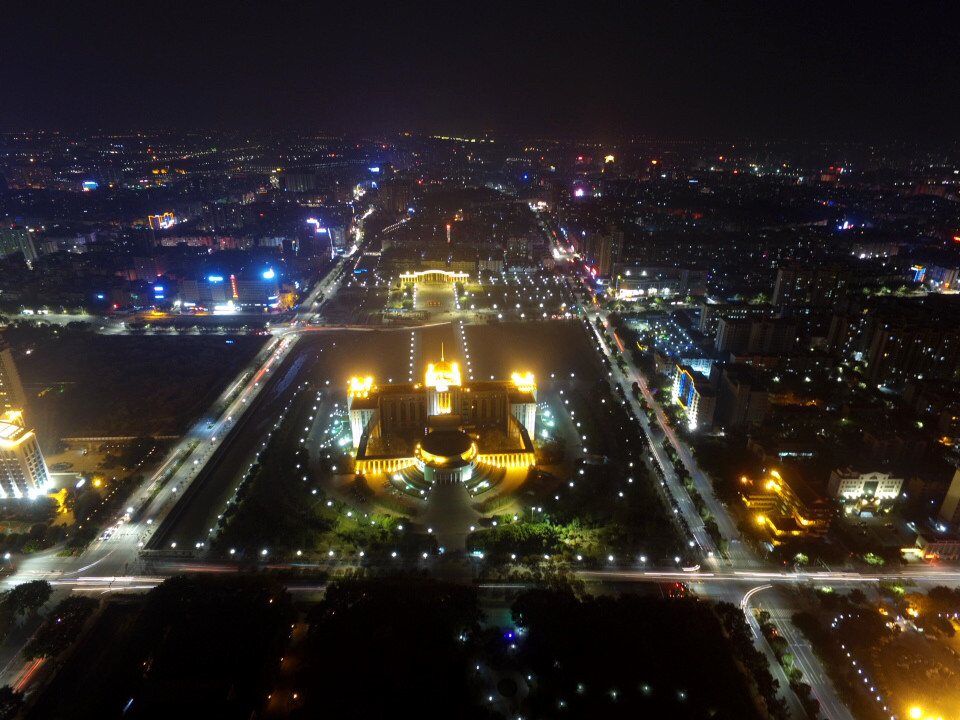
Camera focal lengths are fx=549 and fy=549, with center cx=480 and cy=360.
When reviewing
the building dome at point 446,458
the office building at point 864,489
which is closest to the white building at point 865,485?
the office building at point 864,489

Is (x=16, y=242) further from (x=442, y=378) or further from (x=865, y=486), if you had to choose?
(x=865, y=486)

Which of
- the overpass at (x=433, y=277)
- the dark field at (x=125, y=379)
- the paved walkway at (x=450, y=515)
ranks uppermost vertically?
the overpass at (x=433, y=277)

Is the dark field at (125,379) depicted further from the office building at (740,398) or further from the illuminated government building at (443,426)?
the office building at (740,398)

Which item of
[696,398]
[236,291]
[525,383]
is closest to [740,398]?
[696,398]

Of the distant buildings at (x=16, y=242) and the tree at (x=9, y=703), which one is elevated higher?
the distant buildings at (x=16, y=242)

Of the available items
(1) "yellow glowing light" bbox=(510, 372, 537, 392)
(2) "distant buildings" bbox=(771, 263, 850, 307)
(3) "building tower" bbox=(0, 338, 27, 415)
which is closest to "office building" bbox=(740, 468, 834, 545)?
(1) "yellow glowing light" bbox=(510, 372, 537, 392)

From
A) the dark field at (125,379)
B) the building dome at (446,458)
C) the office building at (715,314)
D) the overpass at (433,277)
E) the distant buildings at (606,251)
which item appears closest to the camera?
the building dome at (446,458)

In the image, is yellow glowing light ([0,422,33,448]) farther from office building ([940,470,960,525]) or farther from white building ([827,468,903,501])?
office building ([940,470,960,525])
